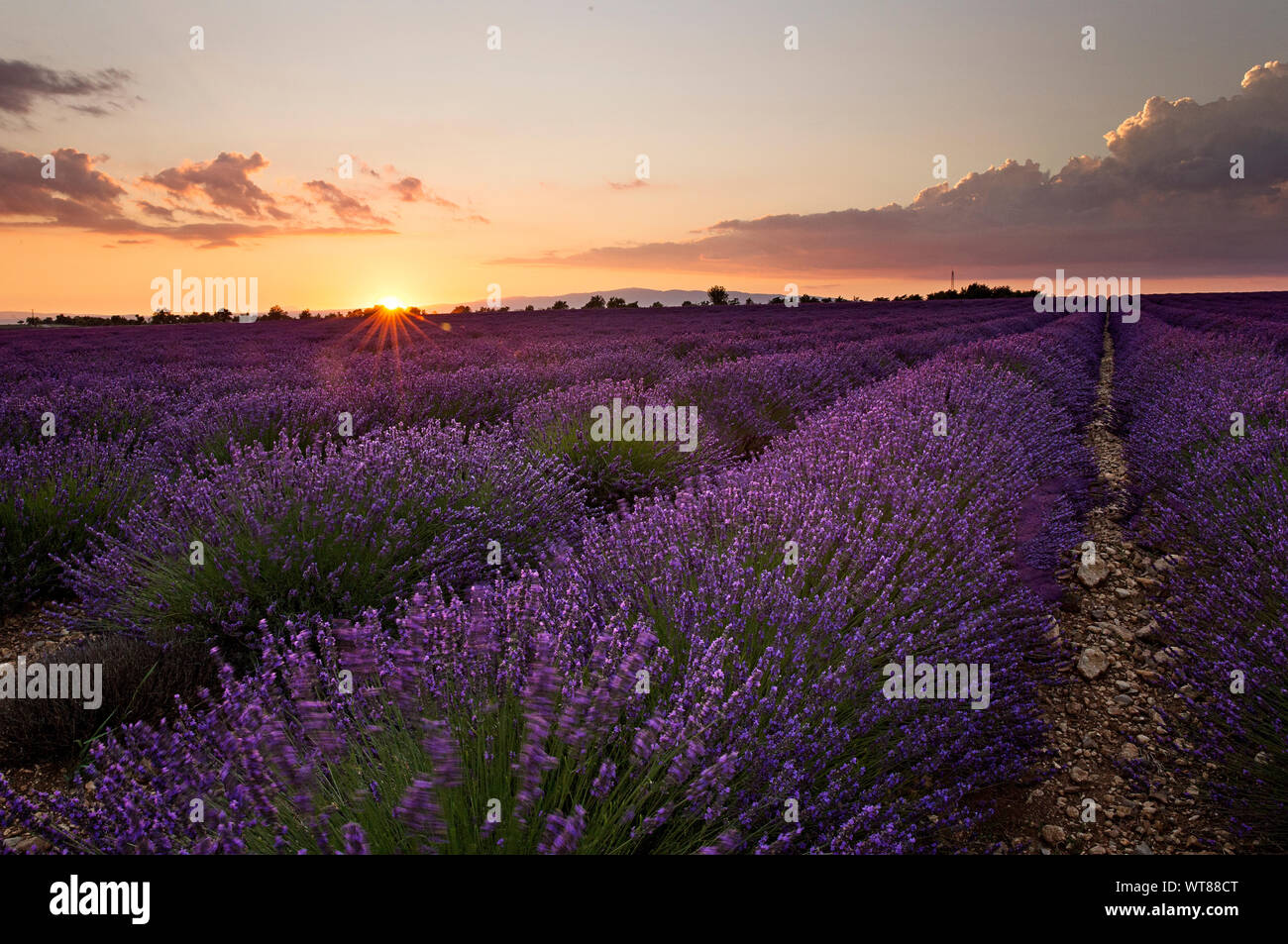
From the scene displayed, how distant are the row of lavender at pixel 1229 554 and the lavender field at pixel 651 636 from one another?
18 mm

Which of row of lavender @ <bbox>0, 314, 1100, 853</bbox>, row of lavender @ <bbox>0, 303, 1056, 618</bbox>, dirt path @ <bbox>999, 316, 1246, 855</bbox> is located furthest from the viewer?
row of lavender @ <bbox>0, 303, 1056, 618</bbox>

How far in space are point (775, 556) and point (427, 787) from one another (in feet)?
4.49

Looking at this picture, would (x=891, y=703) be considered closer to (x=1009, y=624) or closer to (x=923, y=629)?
(x=923, y=629)

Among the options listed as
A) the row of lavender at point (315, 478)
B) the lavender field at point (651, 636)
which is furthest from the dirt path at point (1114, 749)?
the row of lavender at point (315, 478)

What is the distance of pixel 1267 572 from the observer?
240cm

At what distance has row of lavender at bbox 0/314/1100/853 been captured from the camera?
121 centimetres

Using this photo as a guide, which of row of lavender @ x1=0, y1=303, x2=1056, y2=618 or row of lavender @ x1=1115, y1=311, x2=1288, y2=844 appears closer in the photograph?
row of lavender @ x1=1115, y1=311, x2=1288, y2=844

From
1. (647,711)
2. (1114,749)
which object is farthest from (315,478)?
(1114,749)

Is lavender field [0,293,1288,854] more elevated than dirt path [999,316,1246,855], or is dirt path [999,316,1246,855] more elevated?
lavender field [0,293,1288,854]

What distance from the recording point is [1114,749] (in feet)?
7.15

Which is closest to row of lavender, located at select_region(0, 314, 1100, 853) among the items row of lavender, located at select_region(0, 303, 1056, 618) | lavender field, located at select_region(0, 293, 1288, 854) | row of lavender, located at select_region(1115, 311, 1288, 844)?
lavender field, located at select_region(0, 293, 1288, 854)

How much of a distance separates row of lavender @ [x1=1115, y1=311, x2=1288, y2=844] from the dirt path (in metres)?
0.09

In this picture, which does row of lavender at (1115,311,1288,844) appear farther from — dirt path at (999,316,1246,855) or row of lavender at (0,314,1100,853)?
row of lavender at (0,314,1100,853)
